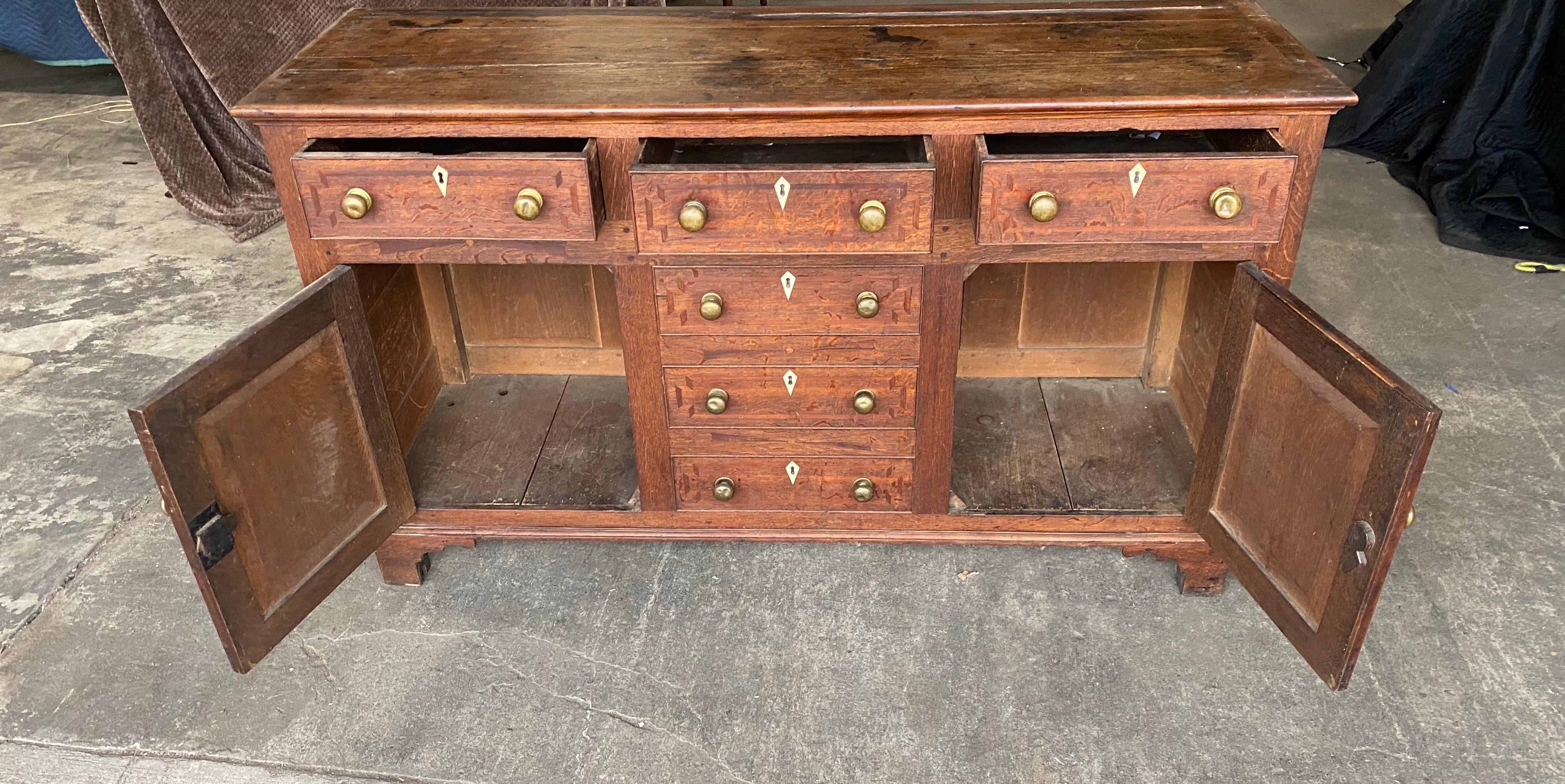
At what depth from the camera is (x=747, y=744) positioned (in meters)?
1.80

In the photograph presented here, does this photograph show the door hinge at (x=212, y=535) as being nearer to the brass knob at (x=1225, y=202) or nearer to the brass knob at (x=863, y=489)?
the brass knob at (x=863, y=489)

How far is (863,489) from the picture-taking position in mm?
2035

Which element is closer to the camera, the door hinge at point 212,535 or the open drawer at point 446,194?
the door hinge at point 212,535

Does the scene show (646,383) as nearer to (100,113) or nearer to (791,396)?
(791,396)

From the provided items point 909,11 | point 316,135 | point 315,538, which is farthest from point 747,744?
point 909,11

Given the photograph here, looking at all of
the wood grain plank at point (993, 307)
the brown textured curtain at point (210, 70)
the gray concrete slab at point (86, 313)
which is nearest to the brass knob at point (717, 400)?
the wood grain plank at point (993, 307)

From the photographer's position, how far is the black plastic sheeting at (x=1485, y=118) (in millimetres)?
3307

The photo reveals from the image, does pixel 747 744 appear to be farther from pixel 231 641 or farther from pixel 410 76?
pixel 410 76

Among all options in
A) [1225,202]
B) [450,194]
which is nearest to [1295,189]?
[1225,202]

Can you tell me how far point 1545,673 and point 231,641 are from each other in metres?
2.14

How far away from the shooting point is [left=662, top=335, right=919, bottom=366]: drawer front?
186 cm

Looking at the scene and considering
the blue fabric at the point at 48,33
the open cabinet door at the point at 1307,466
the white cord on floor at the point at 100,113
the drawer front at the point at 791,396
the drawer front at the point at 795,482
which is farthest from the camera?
the blue fabric at the point at 48,33

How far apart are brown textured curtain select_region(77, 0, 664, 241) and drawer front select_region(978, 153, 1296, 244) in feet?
6.82

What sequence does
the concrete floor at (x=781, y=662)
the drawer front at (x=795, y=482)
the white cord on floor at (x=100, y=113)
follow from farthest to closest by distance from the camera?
the white cord on floor at (x=100, y=113)
the drawer front at (x=795, y=482)
the concrete floor at (x=781, y=662)
